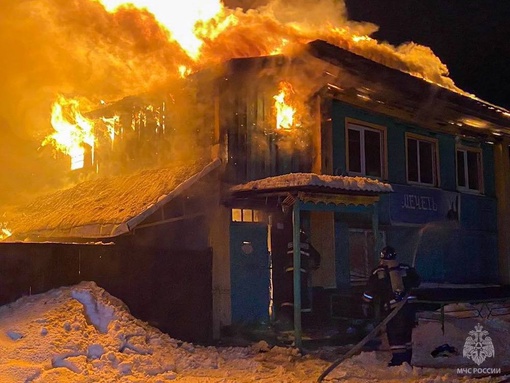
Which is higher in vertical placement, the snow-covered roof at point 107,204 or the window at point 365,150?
the window at point 365,150

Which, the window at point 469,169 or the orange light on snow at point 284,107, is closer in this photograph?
the orange light on snow at point 284,107

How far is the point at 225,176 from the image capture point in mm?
10812

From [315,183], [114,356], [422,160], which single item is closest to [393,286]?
[315,183]

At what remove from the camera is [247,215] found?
11.4 meters

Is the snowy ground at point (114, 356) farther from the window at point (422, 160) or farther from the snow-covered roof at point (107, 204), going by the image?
the window at point (422, 160)

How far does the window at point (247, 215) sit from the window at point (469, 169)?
7734 mm

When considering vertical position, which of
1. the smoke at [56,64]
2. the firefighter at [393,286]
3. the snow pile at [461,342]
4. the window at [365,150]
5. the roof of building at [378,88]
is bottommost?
the snow pile at [461,342]

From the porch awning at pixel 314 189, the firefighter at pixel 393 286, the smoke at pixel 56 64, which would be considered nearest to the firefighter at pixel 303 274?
the porch awning at pixel 314 189

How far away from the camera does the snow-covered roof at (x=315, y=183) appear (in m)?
9.56


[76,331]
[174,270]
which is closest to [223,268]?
[174,270]

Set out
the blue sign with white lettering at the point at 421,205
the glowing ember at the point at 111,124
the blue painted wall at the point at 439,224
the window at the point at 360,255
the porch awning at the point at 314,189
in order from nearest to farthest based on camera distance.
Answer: the porch awning at the point at 314,189
the blue painted wall at the point at 439,224
the window at the point at 360,255
the glowing ember at the point at 111,124
the blue sign with white lettering at the point at 421,205

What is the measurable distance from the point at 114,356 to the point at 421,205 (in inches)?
392

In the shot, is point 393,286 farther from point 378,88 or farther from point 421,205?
point 421,205

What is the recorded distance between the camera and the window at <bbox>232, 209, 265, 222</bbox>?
11251mm
